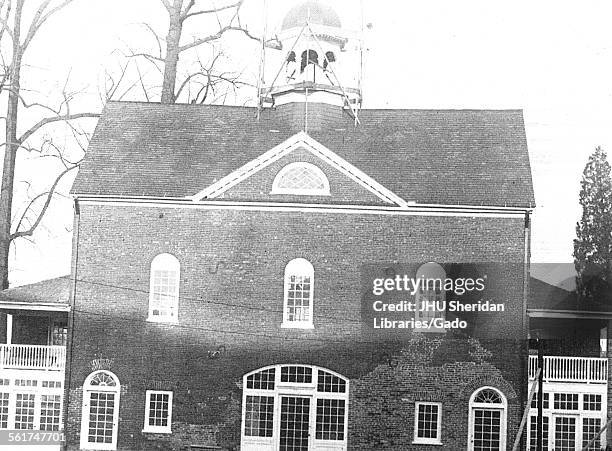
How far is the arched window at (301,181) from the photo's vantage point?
32656 mm

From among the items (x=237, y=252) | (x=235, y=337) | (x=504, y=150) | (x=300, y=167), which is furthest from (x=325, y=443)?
(x=504, y=150)

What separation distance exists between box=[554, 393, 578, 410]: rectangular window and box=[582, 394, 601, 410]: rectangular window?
261mm

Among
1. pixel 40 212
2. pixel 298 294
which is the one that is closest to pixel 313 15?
pixel 298 294

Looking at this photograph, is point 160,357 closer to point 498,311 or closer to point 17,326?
point 17,326

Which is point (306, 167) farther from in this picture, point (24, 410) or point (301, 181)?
point (24, 410)

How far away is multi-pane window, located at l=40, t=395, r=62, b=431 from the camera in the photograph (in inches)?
1273

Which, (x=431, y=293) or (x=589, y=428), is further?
(x=589, y=428)

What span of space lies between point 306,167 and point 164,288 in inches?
217

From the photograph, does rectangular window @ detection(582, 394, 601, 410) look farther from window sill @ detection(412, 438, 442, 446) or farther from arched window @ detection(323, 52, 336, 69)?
arched window @ detection(323, 52, 336, 69)

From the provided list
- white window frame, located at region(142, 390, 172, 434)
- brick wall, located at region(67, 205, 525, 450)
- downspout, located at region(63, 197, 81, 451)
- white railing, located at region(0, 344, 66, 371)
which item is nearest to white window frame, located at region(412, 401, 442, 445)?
brick wall, located at region(67, 205, 525, 450)

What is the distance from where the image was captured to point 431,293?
32062 millimetres

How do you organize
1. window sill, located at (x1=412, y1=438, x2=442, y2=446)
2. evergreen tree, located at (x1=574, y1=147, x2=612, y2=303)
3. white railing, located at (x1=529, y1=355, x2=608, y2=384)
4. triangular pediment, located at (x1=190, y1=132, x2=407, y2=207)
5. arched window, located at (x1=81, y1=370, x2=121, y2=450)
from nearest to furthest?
evergreen tree, located at (x1=574, y1=147, x2=612, y2=303)
window sill, located at (x1=412, y1=438, x2=442, y2=446)
arched window, located at (x1=81, y1=370, x2=121, y2=450)
triangular pediment, located at (x1=190, y1=132, x2=407, y2=207)
white railing, located at (x1=529, y1=355, x2=608, y2=384)

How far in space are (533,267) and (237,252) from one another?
903cm

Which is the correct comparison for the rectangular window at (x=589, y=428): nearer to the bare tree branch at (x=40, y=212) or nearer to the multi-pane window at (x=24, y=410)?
the multi-pane window at (x=24, y=410)
